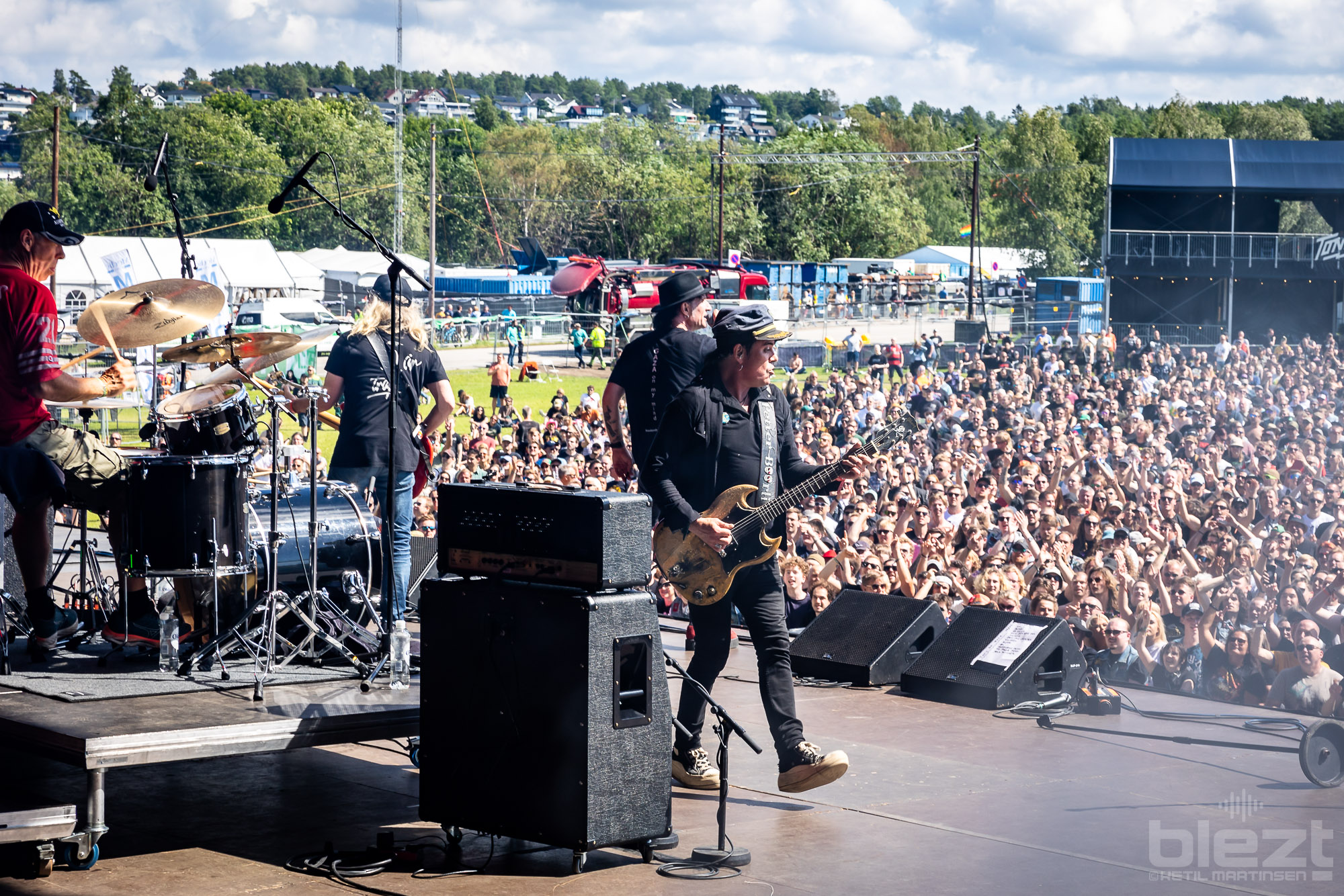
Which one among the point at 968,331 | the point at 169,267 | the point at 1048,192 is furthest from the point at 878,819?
the point at 1048,192

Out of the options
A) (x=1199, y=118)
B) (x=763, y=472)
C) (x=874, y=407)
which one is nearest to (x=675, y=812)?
(x=763, y=472)

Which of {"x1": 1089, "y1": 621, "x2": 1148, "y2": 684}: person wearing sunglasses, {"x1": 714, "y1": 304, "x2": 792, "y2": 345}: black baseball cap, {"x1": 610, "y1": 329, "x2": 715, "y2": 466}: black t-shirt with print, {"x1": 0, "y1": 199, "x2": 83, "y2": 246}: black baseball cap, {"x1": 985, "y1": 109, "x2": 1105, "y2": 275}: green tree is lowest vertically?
{"x1": 1089, "y1": 621, "x2": 1148, "y2": 684}: person wearing sunglasses

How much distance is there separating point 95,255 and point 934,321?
79.1 feet

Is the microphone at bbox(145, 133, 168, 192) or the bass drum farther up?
the microphone at bbox(145, 133, 168, 192)

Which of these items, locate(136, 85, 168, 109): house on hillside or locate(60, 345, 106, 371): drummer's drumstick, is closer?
locate(60, 345, 106, 371): drummer's drumstick

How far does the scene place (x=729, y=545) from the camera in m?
4.91

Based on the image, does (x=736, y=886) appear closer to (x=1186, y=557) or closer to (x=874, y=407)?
(x=1186, y=557)

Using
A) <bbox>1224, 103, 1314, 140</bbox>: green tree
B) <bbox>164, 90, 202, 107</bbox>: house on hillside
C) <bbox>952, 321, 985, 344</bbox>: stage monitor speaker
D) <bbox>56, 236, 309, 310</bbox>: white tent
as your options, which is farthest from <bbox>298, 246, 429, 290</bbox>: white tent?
<bbox>164, 90, 202, 107</bbox>: house on hillside

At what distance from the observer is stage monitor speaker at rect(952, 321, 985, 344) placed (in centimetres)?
3416

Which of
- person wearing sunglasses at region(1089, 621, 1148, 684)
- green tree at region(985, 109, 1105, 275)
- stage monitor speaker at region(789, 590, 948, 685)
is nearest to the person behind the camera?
stage monitor speaker at region(789, 590, 948, 685)

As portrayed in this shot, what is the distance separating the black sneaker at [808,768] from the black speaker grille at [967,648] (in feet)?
5.97

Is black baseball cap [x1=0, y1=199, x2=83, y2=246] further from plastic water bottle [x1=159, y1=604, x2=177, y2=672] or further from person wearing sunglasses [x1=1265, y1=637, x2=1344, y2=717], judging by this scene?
person wearing sunglasses [x1=1265, y1=637, x2=1344, y2=717]

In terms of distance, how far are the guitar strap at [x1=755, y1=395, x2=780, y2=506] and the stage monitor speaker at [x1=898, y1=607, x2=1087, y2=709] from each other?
1.86 meters

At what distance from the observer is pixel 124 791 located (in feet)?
16.9
